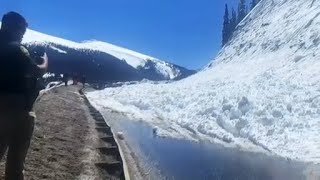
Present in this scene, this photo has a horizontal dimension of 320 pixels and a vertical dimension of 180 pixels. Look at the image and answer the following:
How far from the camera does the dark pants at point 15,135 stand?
6.45 m

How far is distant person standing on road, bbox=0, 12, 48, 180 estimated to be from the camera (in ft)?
20.9

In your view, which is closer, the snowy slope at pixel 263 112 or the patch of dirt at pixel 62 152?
the patch of dirt at pixel 62 152

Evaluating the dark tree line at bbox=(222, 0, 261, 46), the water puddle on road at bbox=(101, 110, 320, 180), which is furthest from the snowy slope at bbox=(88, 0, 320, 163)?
the dark tree line at bbox=(222, 0, 261, 46)

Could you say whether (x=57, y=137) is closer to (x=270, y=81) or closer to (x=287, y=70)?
(x=270, y=81)

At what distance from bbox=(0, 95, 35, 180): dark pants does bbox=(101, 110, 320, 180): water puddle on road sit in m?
5.95

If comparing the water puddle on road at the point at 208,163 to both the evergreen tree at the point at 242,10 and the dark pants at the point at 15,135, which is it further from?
the evergreen tree at the point at 242,10

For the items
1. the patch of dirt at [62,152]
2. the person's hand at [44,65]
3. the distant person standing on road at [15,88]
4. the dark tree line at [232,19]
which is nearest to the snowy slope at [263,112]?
the patch of dirt at [62,152]

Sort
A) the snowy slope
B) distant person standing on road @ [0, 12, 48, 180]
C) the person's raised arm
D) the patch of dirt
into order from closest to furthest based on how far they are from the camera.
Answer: distant person standing on road @ [0, 12, 48, 180], the person's raised arm, the patch of dirt, the snowy slope

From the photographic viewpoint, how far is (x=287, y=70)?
35969 mm

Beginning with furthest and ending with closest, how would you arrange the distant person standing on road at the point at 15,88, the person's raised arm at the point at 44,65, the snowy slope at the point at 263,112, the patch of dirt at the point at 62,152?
the snowy slope at the point at 263,112 → the patch of dirt at the point at 62,152 → the person's raised arm at the point at 44,65 → the distant person standing on road at the point at 15,88

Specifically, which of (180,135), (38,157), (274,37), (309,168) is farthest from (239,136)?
(274,37)

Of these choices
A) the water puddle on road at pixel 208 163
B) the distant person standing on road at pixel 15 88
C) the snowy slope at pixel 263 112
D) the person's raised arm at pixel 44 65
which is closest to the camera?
the distant person standing on road at pixel 15 88

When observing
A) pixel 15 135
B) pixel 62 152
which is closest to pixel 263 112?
pixel 62 152

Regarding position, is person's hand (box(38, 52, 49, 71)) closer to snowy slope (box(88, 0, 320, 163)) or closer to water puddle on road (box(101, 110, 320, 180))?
water puddle on road (box(101, 110, 320, 180))
